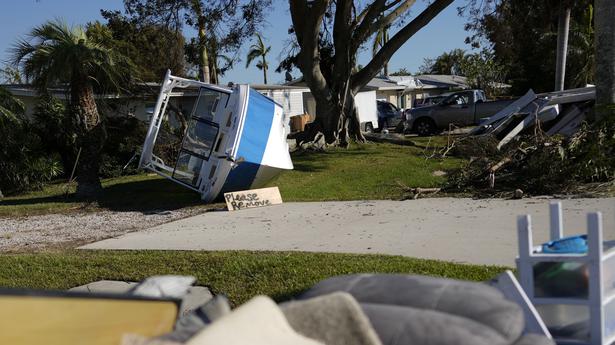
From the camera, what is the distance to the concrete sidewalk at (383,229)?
7.36m

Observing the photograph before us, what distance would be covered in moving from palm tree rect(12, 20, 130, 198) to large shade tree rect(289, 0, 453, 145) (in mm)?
7201

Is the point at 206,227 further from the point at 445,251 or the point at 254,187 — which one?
the point at 445,251

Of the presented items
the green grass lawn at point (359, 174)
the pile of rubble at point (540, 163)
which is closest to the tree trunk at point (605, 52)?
the pile of rubble at point (540, 163)

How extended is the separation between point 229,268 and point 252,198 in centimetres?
500

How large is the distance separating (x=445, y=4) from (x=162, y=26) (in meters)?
8.91

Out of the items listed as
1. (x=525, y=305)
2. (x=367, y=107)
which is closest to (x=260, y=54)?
(x=367, y=107)

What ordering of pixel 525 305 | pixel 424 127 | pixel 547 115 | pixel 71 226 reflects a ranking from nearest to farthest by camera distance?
pixel 525 305, pixel 71 226, pixel 547 115, pixel 424 127

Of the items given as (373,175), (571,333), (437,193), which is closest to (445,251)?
(571,333)

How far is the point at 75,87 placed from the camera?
1366cm

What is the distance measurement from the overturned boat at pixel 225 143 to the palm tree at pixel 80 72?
201cm

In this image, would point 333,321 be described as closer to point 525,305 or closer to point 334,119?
point 525,305

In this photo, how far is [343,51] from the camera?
66.8 ft

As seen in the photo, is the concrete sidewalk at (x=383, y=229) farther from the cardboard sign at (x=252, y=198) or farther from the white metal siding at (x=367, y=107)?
the white metal siding at (x=367, y=107)

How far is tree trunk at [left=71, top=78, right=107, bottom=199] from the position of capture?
13.7 meters
